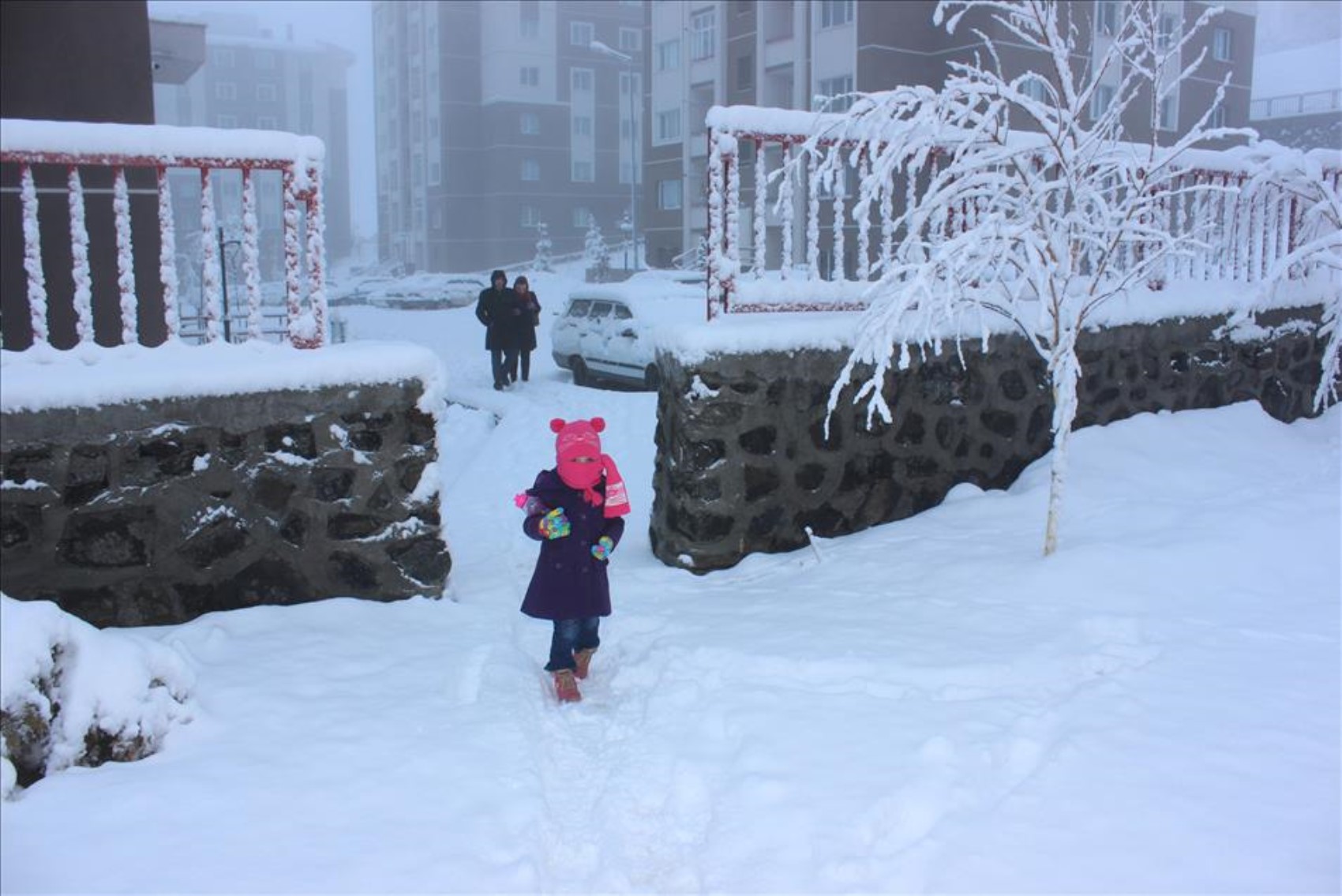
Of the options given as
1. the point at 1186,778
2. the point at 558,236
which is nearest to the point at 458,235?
the point at 558,236

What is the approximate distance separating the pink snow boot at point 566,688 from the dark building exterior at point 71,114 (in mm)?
5736

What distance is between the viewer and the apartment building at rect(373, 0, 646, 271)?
6297cm

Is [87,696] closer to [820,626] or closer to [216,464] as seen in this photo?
[216,464]

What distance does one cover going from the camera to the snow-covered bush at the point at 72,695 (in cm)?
315

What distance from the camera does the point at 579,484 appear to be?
14.5 feet

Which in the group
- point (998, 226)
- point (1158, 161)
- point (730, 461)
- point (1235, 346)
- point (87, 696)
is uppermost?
point (1158, 161)

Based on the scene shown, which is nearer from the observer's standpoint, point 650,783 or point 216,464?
point 650,783

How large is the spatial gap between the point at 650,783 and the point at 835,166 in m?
3.19

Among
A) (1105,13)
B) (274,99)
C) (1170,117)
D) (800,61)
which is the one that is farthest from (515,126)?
(274,99)

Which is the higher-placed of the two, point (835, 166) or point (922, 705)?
point (835, 166)

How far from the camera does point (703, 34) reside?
4150 centimetres

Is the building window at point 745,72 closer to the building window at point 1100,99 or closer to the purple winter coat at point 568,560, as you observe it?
the building window at point 1100,99

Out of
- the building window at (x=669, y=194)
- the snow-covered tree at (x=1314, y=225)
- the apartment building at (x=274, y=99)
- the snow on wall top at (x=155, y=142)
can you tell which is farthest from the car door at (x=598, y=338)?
the apartment building at (x=274, y=99)

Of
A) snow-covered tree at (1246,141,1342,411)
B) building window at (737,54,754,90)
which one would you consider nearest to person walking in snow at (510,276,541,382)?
snow-covered tree at (1246,141,1342,411)
